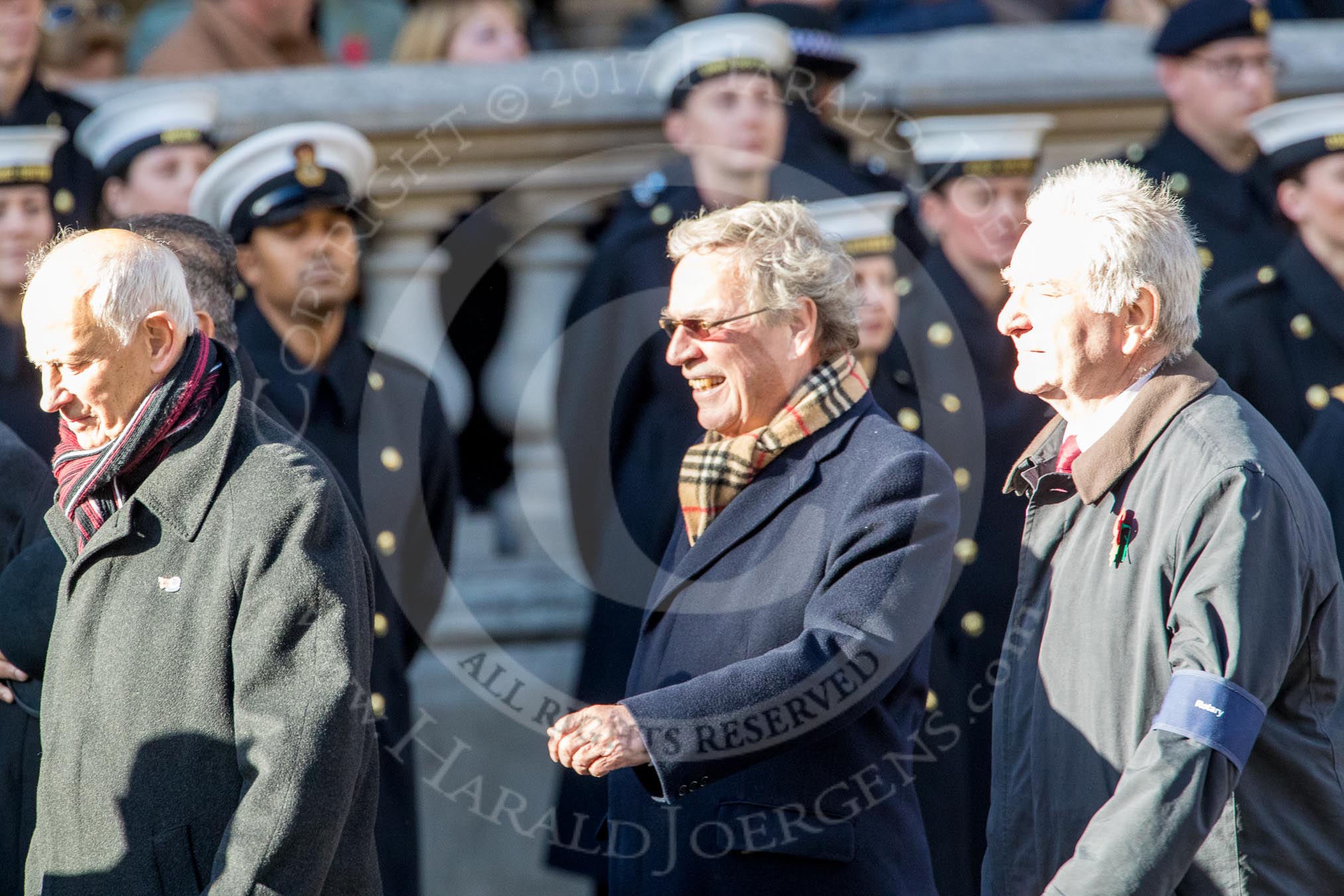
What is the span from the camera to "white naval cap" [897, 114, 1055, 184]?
200 inches

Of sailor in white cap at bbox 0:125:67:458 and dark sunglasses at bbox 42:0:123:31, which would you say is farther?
dark sunglasses at bbox 42:0:123:31

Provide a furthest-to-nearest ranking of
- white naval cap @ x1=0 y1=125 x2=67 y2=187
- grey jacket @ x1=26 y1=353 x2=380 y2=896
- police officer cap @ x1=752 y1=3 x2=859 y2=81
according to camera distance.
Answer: police officer cap @ x1=752 y1=3 x2=859 y2=81 < white naval cap @ x1=0 y1=125 x2=67 y2=187 < grey jacket @ x1=26 y1=353 x2=380 y2=896

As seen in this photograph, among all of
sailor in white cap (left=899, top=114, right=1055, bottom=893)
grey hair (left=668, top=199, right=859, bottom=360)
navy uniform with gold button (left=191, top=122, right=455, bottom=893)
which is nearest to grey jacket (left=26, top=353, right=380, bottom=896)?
grey hair (left=668, top=199, right=859, bottom=360)

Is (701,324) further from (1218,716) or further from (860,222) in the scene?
(860,222)

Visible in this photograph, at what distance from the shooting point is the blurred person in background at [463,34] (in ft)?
19.4

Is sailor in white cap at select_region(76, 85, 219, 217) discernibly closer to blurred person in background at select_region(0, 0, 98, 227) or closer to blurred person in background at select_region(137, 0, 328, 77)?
blurred person in background at select_region(0, 0, 98, 227)

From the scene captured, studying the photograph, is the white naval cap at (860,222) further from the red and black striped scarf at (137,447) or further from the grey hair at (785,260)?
the red and black striped scarf at (137,447)

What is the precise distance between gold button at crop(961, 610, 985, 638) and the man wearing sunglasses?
1400 millimetres

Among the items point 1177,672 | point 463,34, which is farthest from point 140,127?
point 1177,672

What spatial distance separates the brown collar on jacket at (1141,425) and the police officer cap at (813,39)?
8.70 ft

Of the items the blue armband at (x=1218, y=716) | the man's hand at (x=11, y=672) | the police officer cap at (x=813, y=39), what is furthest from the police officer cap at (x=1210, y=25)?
the man's hand at (x=11, y=672)

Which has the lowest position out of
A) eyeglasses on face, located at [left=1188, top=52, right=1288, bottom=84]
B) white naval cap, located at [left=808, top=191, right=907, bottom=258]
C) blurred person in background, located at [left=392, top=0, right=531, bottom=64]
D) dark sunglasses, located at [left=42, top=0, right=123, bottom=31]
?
white naval cap, located at [left=808, top=191, right=907, bottom=258]

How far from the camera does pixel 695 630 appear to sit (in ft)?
9.92

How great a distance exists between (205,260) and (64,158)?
185cm
